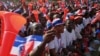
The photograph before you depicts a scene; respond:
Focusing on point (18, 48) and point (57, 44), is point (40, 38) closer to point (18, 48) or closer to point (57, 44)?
point (18, 48)

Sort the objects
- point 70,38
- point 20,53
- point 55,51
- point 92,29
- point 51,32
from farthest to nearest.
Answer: point 92,29 → point 70,38 → point 55,51 → point 20,53 → point 51,32

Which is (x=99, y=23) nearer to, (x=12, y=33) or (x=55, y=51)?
(x=55, y=51)

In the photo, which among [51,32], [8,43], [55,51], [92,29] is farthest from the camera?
[92,29]

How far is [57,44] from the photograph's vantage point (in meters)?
5.83

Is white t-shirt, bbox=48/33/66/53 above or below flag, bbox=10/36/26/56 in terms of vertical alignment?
below

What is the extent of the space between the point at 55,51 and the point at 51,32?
225 cm

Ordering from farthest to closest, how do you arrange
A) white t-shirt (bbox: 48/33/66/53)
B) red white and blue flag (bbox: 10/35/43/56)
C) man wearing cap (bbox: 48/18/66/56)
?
1. white t-shirt (bbox: 48/33/66/53)
2. man wearing cap (bbox: 48/18/66/56)
3. red white and blue flag (bbox: 10/35/43/56)

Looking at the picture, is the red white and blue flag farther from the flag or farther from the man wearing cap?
the man wearing cap

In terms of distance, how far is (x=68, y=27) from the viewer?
273 inches

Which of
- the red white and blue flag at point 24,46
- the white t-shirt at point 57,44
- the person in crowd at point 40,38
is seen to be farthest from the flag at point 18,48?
the white t-shirt at point 57,44

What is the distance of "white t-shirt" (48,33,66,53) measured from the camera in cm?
554

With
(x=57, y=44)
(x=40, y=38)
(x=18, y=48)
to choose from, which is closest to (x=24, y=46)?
(x=18, y=48)

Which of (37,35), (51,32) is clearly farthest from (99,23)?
(51,32)

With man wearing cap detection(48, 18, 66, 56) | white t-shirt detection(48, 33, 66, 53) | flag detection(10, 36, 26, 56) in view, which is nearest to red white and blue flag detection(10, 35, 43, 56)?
flag detection(10, 36, 26, 56)
